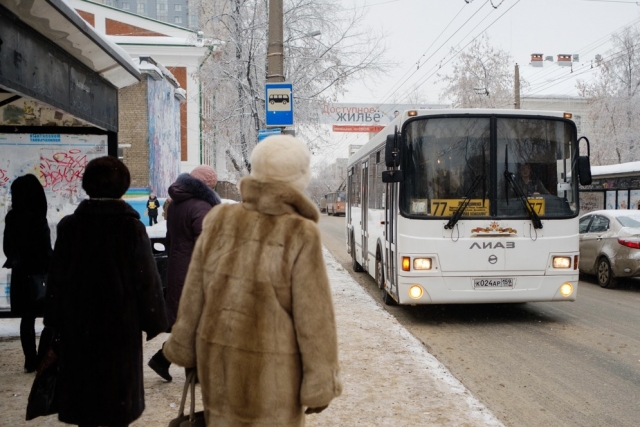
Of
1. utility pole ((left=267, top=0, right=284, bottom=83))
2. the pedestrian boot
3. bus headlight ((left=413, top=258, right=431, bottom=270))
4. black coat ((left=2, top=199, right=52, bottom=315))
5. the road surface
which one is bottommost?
the road surface

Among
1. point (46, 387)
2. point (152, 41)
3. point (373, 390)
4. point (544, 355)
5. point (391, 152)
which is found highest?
point (152, 41)

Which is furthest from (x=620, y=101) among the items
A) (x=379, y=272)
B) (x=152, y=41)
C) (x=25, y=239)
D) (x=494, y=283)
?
(x=25, y=239)

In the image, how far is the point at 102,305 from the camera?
338 centimetres

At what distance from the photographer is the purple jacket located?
508cm

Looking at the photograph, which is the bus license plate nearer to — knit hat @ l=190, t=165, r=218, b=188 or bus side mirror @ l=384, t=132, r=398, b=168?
bus side mirror @ l=384, t=132, r=398, b=168

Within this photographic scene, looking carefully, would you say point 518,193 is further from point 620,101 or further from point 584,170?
point 620,101

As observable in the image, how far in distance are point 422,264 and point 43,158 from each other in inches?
197

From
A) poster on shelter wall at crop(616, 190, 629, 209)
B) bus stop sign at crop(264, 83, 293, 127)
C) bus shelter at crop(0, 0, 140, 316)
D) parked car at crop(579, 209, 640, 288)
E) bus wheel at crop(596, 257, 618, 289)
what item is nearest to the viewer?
bus shelter at crop(0, 0, 140, 316)

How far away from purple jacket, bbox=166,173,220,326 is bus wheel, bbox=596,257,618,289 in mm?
10622

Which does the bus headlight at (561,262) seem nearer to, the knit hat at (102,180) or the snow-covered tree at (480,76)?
the knit hat at (102,180)

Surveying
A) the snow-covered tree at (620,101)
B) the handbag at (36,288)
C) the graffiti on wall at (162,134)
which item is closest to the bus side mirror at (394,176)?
the handbag at (36,288)

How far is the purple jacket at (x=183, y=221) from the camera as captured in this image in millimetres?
5078

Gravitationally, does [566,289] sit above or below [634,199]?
below

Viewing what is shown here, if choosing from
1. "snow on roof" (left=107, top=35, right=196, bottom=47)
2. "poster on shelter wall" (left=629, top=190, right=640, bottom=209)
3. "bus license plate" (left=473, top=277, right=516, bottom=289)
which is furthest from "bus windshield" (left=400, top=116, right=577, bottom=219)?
"snow on roof" (left=107, top=35, right=196, bottom=47)
